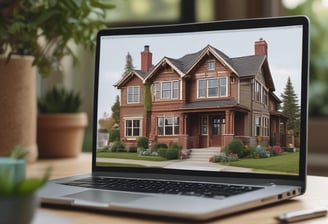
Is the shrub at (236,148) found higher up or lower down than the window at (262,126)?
lower down

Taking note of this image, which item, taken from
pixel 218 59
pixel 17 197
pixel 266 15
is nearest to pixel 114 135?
pixel 218 59

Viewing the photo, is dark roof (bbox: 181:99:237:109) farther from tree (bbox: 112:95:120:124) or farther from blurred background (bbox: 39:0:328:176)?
blurred background (bbox: 39:0:328:176)

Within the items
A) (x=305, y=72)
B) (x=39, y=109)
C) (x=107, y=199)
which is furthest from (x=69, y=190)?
(x=39, y=109)

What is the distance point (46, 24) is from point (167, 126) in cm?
48

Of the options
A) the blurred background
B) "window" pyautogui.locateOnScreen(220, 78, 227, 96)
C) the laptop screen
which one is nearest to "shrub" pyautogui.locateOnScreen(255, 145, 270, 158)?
the laptop screen

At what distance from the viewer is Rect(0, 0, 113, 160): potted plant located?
127 centimetres

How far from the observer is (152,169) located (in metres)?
0.97

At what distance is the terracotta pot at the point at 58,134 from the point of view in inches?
62.1

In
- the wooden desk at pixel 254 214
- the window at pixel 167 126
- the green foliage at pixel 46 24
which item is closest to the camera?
the wooden desk at pixel 254 214

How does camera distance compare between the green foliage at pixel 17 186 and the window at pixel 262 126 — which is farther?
the window at pixel 262 126

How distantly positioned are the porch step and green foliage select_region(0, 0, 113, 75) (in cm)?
48

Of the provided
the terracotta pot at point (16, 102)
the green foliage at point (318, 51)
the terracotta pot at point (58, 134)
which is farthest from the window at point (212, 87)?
the green foliage at point (318, 51)

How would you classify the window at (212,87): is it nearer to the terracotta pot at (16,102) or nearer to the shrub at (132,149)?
the shrub at (132,149)

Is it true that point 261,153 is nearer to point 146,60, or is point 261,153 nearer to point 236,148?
point 236,148
